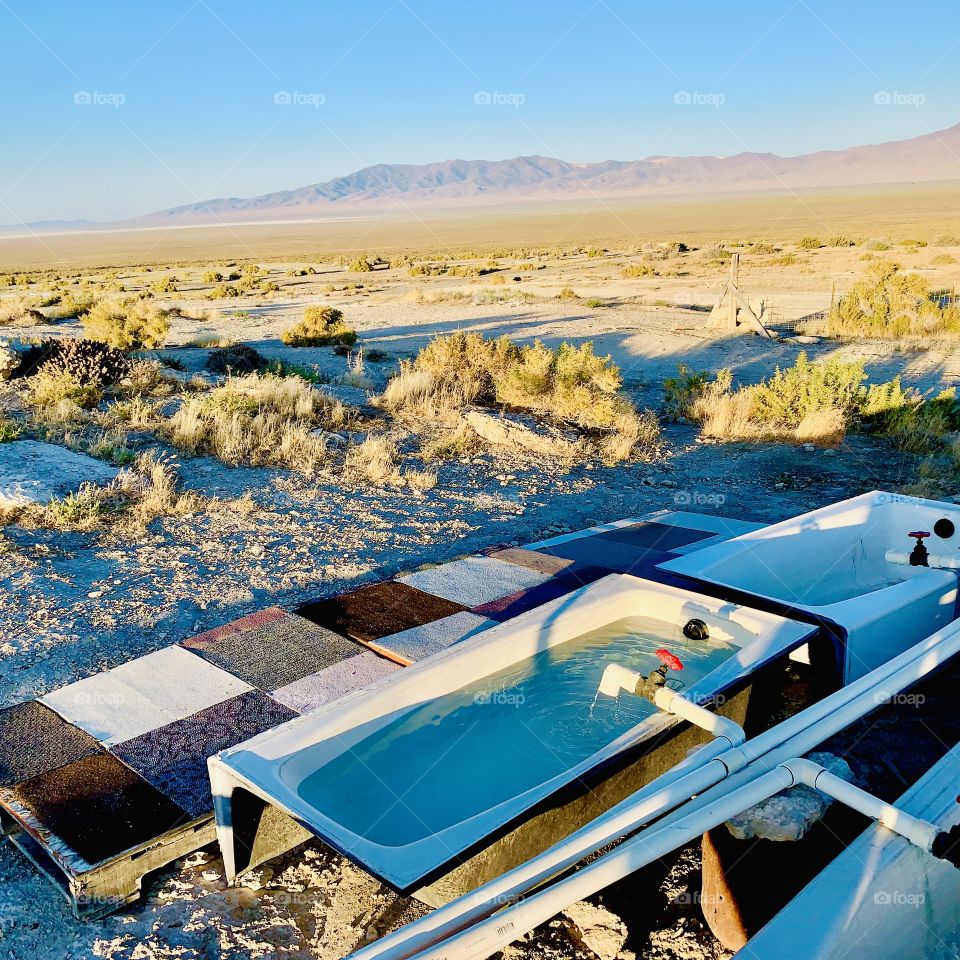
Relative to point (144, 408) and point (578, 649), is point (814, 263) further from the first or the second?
point (578, 649)

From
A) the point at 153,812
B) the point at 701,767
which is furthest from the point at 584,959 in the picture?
the point at 153,812

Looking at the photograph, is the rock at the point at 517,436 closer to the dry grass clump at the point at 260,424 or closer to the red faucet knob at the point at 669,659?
the dry grass clump at the point at 260,424

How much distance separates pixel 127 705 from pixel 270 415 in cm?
569

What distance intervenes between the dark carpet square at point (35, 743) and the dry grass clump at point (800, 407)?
26.8 feet

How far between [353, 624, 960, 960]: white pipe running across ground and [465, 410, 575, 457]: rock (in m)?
5.78

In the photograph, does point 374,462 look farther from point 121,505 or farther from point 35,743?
point 35,743

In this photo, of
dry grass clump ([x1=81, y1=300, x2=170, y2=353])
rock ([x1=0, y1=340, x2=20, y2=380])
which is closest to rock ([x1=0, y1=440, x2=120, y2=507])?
rock ([x1=0, y1=340, x2=20, y2=380])

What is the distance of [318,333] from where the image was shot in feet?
52.4

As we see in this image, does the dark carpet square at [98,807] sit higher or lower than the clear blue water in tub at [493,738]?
higher

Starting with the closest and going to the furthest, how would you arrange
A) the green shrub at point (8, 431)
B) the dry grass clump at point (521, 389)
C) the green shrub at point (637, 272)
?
the green shrub at point (8, 431) < the dry grass clump at point (521, 389) < the green shrub at point (637, 272)

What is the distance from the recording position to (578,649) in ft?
15.3

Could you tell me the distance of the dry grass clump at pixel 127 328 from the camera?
48.2 ft

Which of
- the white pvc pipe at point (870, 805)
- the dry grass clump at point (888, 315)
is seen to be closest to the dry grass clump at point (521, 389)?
the white pvc pipe at point (870, 805)

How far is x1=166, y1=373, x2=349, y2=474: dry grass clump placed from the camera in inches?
347
